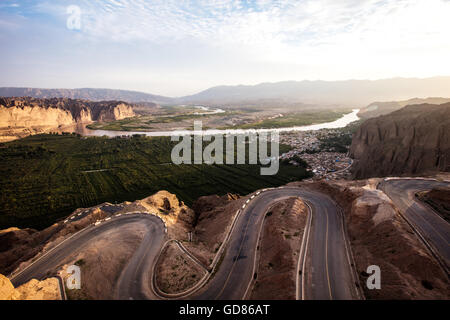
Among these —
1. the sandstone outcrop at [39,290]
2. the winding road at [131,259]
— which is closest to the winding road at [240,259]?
the winding road at [131,259]

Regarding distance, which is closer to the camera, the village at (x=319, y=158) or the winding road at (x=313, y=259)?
the winding road at (x=313, y=259)

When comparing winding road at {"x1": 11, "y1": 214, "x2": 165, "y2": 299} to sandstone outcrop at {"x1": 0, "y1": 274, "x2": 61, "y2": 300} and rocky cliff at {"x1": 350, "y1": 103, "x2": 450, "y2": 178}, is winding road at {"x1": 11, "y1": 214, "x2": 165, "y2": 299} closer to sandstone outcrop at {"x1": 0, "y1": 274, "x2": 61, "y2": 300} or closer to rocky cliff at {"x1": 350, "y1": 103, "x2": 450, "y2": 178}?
sandstone outcrop at {"x1": 0, "y1": 274, "x2": 61, "y2": 300}

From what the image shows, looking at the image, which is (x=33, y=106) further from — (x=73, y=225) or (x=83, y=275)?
(x=83, y=275)

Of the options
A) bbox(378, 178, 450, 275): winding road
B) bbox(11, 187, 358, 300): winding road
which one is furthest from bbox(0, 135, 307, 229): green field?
bbox(378, 178, 450, 275): winding road

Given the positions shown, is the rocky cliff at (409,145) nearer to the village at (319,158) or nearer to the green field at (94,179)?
Answer: the village at (319,158)

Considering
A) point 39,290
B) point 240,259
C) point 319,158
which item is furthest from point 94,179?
point 319,158

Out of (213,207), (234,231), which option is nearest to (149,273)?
(234,231)
